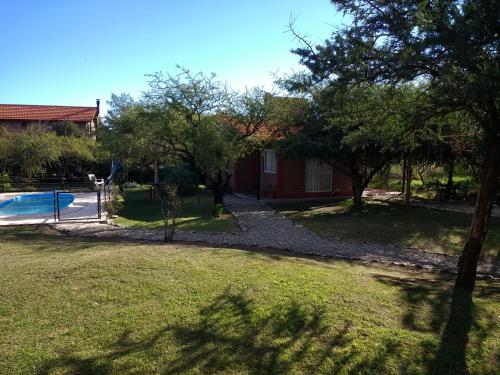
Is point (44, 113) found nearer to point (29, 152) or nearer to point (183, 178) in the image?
point (29, 152)

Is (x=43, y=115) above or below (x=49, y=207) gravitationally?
above

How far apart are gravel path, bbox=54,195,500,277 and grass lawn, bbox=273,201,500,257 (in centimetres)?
66

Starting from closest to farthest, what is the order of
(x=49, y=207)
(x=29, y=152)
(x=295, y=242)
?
(x=295, y=242) → (x=49, y=207) → (x=29, y=152)

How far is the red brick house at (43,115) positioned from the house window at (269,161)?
1166 inches

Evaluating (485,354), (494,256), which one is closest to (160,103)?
(494,256)

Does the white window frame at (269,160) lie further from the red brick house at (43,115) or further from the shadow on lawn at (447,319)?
the red brick house at (43,115)

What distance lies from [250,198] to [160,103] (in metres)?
7.78

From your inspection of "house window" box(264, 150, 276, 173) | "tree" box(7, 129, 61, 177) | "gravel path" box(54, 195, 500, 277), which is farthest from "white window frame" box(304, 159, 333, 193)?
"tree" box(7, 129, 61, 177)

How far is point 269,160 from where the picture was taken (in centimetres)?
2105

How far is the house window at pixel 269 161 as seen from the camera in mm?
20420

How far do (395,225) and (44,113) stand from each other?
Answer: 47413 millimetres

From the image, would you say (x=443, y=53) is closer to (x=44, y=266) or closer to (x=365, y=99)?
(x=365, y=99)

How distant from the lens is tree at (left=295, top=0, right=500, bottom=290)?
4.16 m

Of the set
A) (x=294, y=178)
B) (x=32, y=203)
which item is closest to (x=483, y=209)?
(x=294, y=178)
